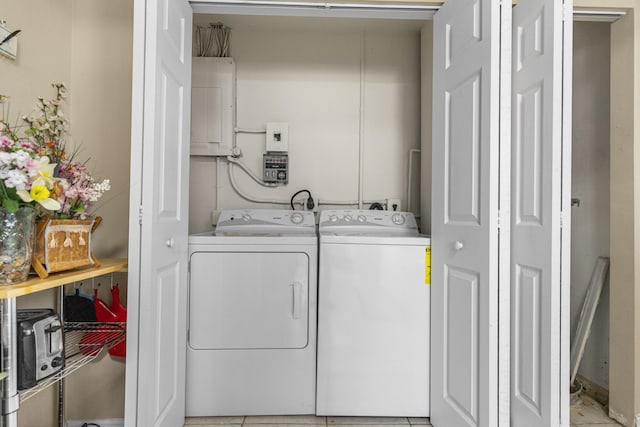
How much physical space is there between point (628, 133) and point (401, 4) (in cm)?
129

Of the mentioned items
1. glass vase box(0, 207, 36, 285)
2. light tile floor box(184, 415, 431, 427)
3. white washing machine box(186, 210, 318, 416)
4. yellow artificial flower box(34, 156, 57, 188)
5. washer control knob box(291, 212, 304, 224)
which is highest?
yellow artificial flower box(34, 156, 57, 188)

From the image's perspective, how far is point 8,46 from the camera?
1.49m

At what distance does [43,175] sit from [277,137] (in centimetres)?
176

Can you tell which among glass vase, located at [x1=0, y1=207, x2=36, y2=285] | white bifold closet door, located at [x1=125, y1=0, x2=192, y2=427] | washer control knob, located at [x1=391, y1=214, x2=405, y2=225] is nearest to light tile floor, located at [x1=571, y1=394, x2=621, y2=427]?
washer control knob, located at [x1=391, y1=214, x2=405, y2=225]

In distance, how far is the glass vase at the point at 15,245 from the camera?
1.00m

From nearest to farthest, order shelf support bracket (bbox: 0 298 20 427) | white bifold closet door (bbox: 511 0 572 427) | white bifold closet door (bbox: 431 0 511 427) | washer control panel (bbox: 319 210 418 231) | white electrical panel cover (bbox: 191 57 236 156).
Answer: shelf support bracket (bbox: 0 298 20 427) → white bifold closet door (bbox: 511 0 572 427) → white bifold closet door (bbox: 431 0 511 427) → washer control panel (bbox: 319 210 418 231) → white electrical panel cover (bbox: 191 57 236 156)

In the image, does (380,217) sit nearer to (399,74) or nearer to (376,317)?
(376,317)

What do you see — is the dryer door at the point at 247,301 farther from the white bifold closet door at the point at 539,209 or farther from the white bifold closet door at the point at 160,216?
the white bifold closet door at the point at 539,209

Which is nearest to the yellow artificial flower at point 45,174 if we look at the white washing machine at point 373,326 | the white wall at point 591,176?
the white washing machine at point 373,326

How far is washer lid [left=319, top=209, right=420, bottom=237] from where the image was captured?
91.4 inches

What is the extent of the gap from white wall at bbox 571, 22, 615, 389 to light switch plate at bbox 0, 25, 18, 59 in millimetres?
2842

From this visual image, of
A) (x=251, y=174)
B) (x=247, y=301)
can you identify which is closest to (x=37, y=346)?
(x=247, y=301)

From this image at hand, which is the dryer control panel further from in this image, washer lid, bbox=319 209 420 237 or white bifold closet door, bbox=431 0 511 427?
white bifold closet door, bbox=431 0 511 427

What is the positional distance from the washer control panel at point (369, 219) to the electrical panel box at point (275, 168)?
49cm
